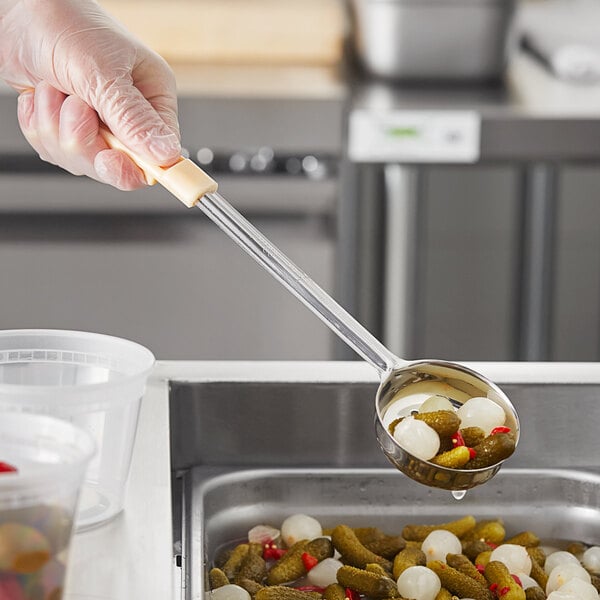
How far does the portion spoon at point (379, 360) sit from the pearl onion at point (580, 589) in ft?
0.39

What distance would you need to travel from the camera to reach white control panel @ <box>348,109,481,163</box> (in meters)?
2.02

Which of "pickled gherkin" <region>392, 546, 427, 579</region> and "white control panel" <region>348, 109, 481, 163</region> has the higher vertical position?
"white control panel" <region>348, 109, 481, 163</region>

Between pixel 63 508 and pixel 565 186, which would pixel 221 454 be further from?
pixel 565 186

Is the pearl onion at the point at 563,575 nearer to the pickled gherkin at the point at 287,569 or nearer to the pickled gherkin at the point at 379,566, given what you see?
the pickled gherkin at the point at 379,566

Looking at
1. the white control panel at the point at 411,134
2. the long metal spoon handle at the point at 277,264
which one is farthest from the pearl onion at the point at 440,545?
the white control panel at the point at 411,134

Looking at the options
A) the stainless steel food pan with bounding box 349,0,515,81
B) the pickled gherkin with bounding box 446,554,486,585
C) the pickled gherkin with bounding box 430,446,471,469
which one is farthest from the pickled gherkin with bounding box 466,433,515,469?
the stainless steel food pan with bounding box 349,0,515,81

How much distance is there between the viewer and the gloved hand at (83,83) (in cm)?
100

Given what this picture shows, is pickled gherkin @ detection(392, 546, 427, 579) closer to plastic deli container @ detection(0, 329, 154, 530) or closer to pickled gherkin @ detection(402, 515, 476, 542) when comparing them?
pickled gherkin @ detection(402, 515, 476, 542)

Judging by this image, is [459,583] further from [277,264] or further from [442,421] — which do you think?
[277,264]

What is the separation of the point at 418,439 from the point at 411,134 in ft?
3.90

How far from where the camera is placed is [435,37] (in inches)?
85.9

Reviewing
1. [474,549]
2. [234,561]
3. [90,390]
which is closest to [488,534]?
[474,549]

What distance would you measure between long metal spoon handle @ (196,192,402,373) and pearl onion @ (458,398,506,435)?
0.38 ft

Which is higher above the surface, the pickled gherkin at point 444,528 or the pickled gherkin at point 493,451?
the pickled gherkin at point 493,451
